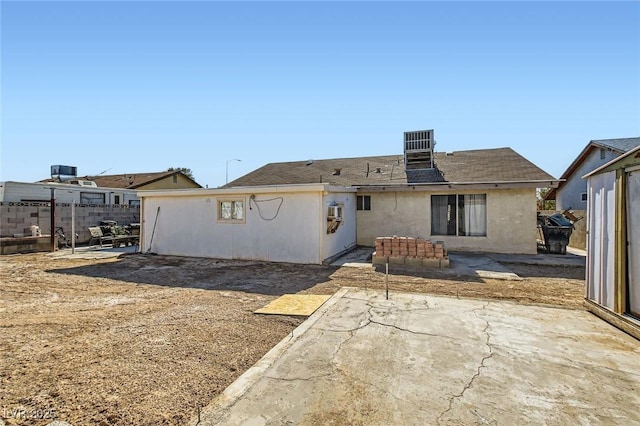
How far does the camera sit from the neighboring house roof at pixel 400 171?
11.9 metres

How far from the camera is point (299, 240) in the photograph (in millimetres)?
9586

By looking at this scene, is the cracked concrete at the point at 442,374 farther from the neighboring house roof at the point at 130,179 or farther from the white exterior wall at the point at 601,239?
the neighboring house roof at the point at 130,179

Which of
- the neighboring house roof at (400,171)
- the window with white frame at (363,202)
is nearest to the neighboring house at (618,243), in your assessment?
the neighboring house roof at (400,171)

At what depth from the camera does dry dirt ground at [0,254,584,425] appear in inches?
102

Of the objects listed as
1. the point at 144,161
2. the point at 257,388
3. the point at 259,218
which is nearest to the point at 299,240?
the point at 259,218

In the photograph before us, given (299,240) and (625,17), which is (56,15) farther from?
(625,17)

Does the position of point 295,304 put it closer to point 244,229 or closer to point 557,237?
point 244,229

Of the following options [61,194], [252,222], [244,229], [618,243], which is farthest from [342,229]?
[61,194]

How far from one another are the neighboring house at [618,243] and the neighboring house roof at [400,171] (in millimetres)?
7041

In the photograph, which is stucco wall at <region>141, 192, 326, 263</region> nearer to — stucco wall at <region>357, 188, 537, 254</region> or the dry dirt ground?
the dry dirt ground

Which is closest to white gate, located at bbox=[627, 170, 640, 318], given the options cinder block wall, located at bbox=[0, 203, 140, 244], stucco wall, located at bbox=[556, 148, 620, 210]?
stucco wall, located at bbox=[556, 148, 620, 210]

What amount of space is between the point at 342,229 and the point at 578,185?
17.3 meters

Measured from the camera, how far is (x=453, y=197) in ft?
38.2

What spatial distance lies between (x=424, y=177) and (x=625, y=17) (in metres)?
7.45
